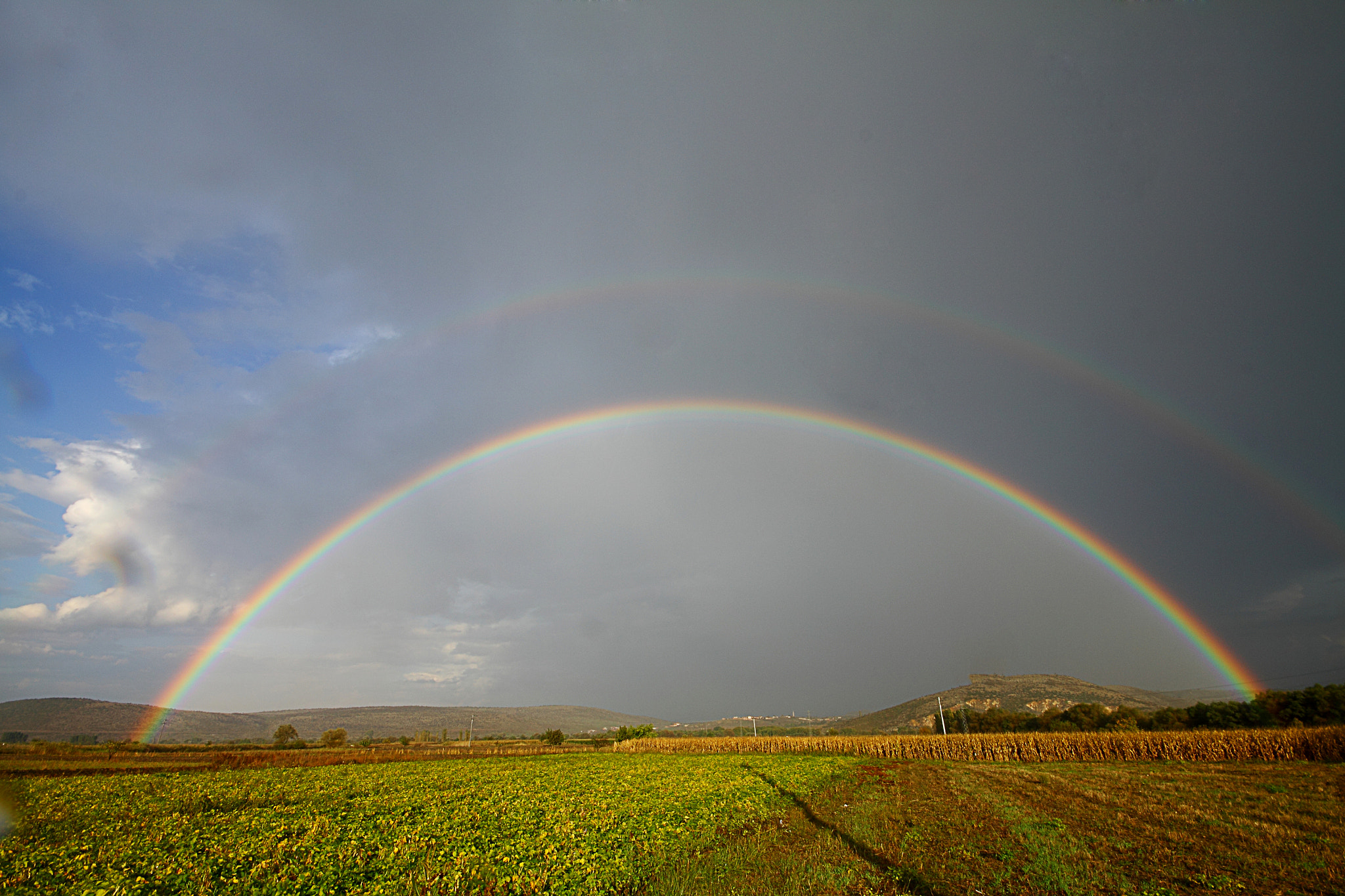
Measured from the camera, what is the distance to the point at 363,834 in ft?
48.5

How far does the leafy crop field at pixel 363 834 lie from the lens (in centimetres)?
1101

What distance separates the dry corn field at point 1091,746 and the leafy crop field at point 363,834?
4859 centimetres

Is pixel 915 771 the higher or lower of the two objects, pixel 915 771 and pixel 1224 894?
→ the lower

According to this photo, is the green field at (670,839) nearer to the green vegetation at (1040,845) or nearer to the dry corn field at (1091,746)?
the green vegetation at (1040,845)

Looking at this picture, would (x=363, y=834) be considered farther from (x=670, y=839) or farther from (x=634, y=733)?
(x=634, y=733)

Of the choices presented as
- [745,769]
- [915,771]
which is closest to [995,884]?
[745,769]

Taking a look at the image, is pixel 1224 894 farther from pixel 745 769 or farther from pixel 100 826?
pixel 745 769

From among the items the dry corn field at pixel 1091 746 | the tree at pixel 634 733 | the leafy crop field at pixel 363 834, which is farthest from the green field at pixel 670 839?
the tree at pixel 634 733

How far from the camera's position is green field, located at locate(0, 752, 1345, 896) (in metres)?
11.1

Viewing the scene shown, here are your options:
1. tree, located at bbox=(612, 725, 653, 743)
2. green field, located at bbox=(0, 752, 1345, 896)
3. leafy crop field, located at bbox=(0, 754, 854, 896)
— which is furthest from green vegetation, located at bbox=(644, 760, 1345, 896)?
tree, located at bbox=(612, 725, 653, 743)

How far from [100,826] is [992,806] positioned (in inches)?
1160

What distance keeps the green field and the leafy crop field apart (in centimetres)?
8

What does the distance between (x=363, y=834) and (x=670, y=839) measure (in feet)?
26.4

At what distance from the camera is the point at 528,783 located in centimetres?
2817
